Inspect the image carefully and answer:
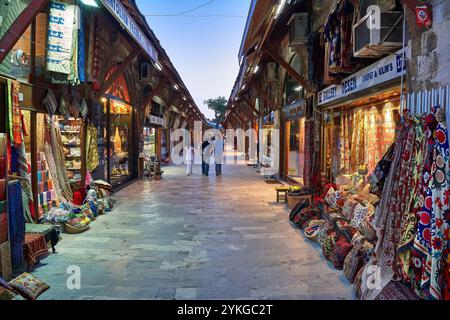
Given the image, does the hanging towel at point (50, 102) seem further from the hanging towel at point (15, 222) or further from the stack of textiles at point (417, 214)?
the stack of textiles at point (417, 214)

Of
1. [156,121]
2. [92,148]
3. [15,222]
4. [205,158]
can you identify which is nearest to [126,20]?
[92,148]

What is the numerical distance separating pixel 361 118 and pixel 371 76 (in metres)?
1.62

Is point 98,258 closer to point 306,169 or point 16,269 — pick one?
point 16,269

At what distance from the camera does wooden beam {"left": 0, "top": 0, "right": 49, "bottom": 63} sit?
12.1 ft

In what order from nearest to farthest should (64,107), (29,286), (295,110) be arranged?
(29,286) < (64,107) < (295,110)

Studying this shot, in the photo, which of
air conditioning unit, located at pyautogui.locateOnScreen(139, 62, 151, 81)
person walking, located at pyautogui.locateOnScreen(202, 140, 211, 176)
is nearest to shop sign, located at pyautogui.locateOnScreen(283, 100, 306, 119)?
person walking, located at pyautogui.locateOnScreen(202, 140, 211, 176)

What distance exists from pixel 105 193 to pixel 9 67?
142 inches

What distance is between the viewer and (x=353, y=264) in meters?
3.90

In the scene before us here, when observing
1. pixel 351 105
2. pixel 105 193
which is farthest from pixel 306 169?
pixel 105 193

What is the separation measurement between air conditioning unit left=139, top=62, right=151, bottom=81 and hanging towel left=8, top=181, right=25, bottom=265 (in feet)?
29.9

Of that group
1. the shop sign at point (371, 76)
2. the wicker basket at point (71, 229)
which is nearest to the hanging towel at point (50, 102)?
the wicker basket at point (71, 229)

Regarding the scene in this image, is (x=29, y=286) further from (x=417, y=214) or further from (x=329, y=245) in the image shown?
(x=417, y=214)

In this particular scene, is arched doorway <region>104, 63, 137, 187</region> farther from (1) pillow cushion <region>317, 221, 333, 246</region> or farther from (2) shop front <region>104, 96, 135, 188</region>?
(1) pillow cushion <region>317, 221, 333, 246</region>
